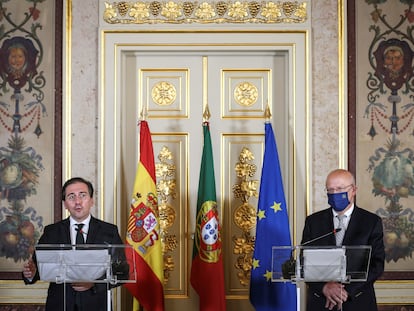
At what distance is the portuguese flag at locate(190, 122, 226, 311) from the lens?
6566mm

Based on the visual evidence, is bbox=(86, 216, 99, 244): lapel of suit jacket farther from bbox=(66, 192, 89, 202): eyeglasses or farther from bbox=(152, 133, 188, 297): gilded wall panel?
bbox=(152, 133, 188, 297): gilded wall panel

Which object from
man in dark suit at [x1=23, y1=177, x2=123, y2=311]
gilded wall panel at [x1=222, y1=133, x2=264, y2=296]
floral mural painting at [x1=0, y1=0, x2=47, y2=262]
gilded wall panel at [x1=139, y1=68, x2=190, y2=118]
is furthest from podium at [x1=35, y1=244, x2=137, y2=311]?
gilded wall panel at [x1=139, y1=68, x2=190, y2=118]

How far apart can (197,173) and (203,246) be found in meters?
0.75

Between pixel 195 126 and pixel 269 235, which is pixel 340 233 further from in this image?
pixel 195 126

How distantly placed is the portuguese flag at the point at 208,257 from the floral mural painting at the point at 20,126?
1.28m

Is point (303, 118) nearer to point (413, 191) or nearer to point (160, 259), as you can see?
point (413, 191)

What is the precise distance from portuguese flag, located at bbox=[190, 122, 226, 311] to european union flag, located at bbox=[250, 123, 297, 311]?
0.88ft

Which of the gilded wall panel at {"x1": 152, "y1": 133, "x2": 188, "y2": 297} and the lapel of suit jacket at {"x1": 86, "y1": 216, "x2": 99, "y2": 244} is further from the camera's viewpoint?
the gilded wall panel at {"x1": 152, "y1": 133, "x2": 188, "y2": 297}

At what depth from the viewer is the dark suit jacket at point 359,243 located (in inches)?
201

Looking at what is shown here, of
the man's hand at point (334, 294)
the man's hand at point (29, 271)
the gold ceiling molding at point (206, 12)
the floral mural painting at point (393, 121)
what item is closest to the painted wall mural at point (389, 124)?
the floral mural painting at point (393, 121)

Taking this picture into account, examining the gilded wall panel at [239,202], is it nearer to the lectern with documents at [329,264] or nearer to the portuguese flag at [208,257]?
the portuguese flag at [208,257]

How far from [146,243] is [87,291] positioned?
4.51 feet

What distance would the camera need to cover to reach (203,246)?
6.58 meters

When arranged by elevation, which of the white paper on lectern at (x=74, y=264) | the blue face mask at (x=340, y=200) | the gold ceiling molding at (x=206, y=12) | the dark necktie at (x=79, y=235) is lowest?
the white paper on lectern at (x=74, y=264)
